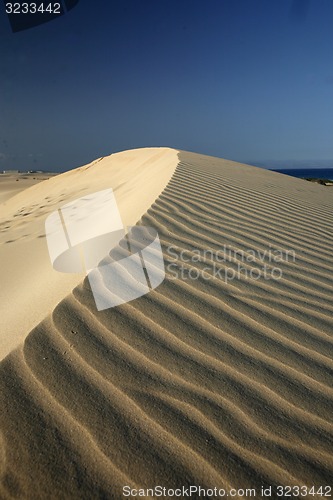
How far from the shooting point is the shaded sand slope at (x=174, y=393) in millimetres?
1143

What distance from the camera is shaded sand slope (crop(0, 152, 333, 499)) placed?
3.75 ft

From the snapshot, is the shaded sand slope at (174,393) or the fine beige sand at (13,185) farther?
the fine beige sand at (13,185)

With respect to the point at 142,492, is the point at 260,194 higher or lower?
lower

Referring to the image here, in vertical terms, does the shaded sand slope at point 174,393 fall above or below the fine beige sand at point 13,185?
above

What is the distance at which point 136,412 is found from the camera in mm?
1301

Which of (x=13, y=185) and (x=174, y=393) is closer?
(x=174, y=393)

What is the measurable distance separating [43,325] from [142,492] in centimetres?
84

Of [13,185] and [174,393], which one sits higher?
[174,393]

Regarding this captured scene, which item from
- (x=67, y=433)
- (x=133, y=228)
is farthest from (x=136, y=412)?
(x=133, y=228)

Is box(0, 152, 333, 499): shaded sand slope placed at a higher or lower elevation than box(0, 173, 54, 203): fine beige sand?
higher

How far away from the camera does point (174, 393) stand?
1.39m

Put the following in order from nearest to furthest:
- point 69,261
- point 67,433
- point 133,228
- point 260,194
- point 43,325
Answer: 1. point 67,433
2. point 43,325
3. point 69,261
4. point 133,228
5. point 260,194

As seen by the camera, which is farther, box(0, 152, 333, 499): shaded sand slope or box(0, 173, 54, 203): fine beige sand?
box(0, 173, 54, 203): fine beige sand

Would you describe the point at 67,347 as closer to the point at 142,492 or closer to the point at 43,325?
the point at 43,325
